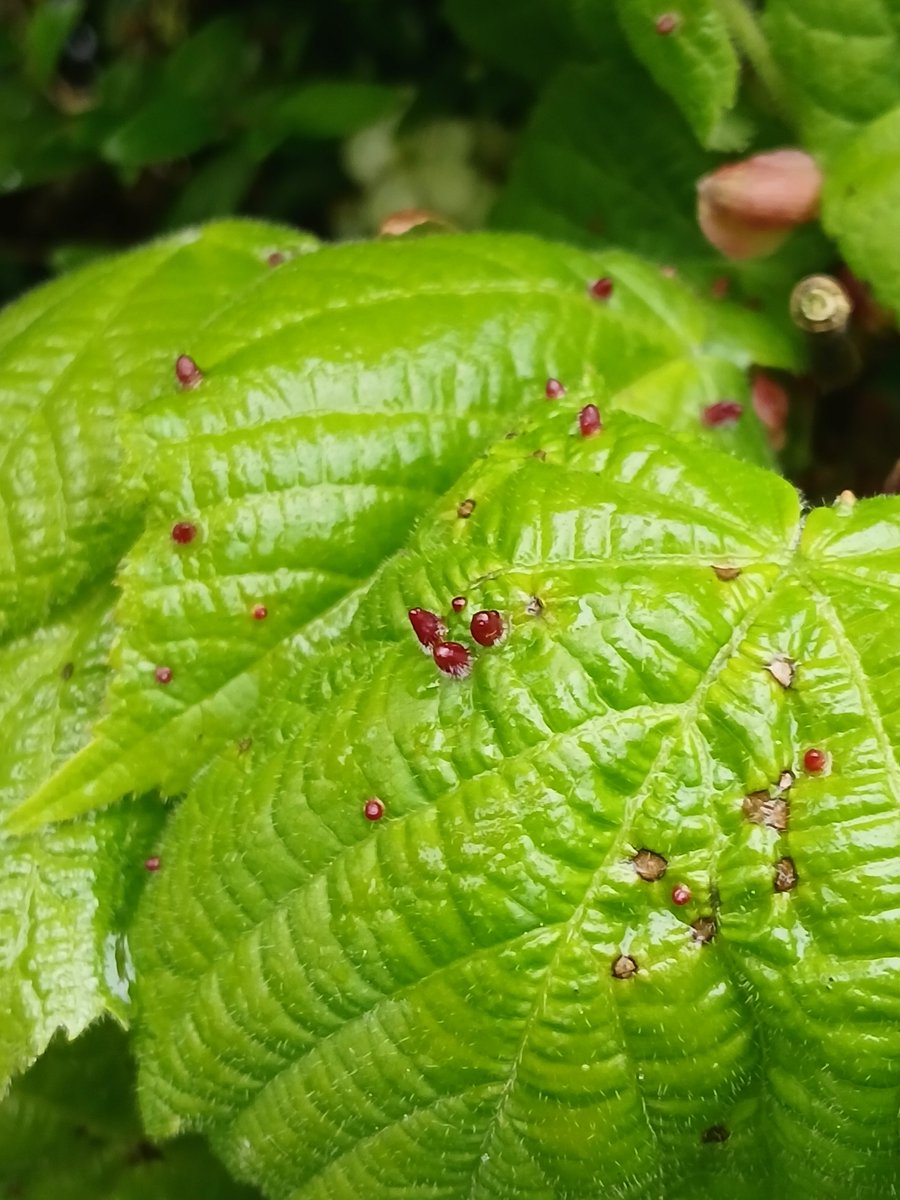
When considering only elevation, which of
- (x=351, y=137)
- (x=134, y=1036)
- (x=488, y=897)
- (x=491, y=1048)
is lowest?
(x=134, y=1036)

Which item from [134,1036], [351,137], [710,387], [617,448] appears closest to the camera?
[617,448]

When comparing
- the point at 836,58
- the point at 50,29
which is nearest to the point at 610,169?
the point at 836,58

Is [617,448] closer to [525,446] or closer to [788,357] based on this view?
[525,446]

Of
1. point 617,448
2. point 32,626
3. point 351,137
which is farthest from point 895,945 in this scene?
point 351,137

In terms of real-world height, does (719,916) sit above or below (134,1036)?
above

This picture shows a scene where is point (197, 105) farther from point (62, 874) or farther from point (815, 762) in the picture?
point (815, 762)

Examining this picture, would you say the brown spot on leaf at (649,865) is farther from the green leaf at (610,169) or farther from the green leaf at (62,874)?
the green leaf at (610,169)
